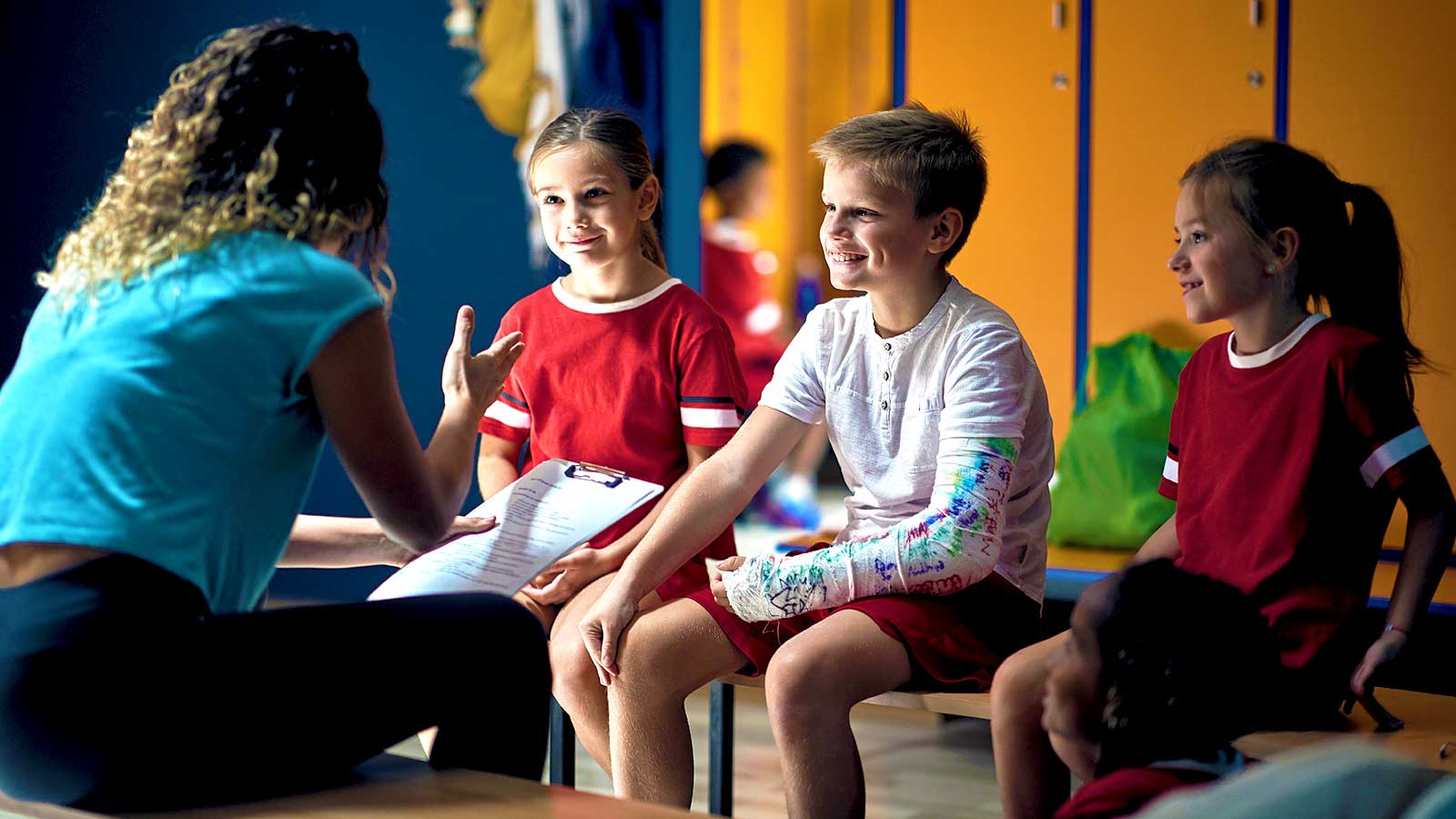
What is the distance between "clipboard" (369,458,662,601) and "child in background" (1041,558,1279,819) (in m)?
0.61

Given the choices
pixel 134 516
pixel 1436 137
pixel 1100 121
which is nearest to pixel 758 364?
pixel 1100 121

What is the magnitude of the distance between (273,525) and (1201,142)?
265 cm

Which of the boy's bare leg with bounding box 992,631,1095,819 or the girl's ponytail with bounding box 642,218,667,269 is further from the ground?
the girl's ponytail with bounding box 642,218,667,269

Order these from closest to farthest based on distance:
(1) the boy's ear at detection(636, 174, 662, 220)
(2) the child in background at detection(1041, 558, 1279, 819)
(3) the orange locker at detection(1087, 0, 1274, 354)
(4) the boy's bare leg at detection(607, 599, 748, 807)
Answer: (2) the child in background at detection(1041, 558, 1279, 819) → (4) the boy's bare leg at detection(607, 599, 748, 807) → (1) the boy's ear at detection(636, 174, 662, 220) → (3) the orange locker at detection(1087, 0, 1274, 354)

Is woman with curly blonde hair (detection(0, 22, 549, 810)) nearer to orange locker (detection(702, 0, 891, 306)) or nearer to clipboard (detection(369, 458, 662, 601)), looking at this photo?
clipboard (detection(369, 458, 662, 601))

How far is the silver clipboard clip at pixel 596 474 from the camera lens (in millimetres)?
1779

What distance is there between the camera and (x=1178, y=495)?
171cm

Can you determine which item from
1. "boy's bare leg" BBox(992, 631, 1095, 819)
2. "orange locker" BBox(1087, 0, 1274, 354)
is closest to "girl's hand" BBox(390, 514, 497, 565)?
"boy's bare leg" BBox(992, 631, 1095, 819)

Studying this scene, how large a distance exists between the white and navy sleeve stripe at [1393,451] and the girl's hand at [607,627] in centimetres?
83

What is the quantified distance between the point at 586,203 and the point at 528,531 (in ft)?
1.79

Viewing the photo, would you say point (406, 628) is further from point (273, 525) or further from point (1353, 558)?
point (1353, 558)

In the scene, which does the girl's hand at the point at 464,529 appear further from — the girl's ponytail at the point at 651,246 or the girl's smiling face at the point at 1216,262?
the girl's smiling face at the point at 1216,262

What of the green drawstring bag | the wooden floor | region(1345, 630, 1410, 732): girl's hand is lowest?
the wooden floor

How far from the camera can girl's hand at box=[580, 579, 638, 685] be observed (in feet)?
5.62
